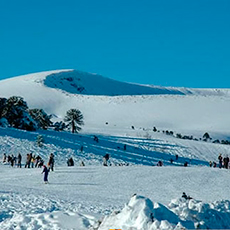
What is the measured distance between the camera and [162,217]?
10836mm

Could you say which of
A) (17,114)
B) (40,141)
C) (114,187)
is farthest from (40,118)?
(114,187)

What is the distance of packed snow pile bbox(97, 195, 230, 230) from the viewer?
408 inches

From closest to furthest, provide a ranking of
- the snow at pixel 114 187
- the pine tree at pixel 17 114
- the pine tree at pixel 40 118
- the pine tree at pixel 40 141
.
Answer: the snow at pixel 114 187 < the pine tree at pixel 40 141 < the pine tree at pixel 17 114 < the pine tree at pixel 40 118

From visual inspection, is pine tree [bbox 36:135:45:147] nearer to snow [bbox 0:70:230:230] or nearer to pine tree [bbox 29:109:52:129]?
snow [bbox 0:70:230:230]

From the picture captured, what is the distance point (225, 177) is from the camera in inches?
1282

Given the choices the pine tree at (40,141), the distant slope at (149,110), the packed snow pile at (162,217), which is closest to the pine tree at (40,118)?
the pine tree at (40,141)

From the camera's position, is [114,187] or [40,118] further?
[40,118]

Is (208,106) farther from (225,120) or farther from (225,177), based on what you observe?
(225,177)

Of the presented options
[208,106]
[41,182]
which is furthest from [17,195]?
[208,106]

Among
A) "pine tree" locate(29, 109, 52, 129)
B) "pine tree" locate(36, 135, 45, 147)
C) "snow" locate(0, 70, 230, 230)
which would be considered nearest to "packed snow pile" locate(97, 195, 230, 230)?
"snow" locate(0, 70, 230, 230)

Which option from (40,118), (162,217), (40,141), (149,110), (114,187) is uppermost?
(149,110)

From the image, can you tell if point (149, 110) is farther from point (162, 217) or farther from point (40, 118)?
point (162, 217)

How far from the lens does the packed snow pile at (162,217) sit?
10.4 meters

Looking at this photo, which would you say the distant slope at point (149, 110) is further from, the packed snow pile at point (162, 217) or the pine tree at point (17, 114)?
the packed snow pile at point (162, 217)
